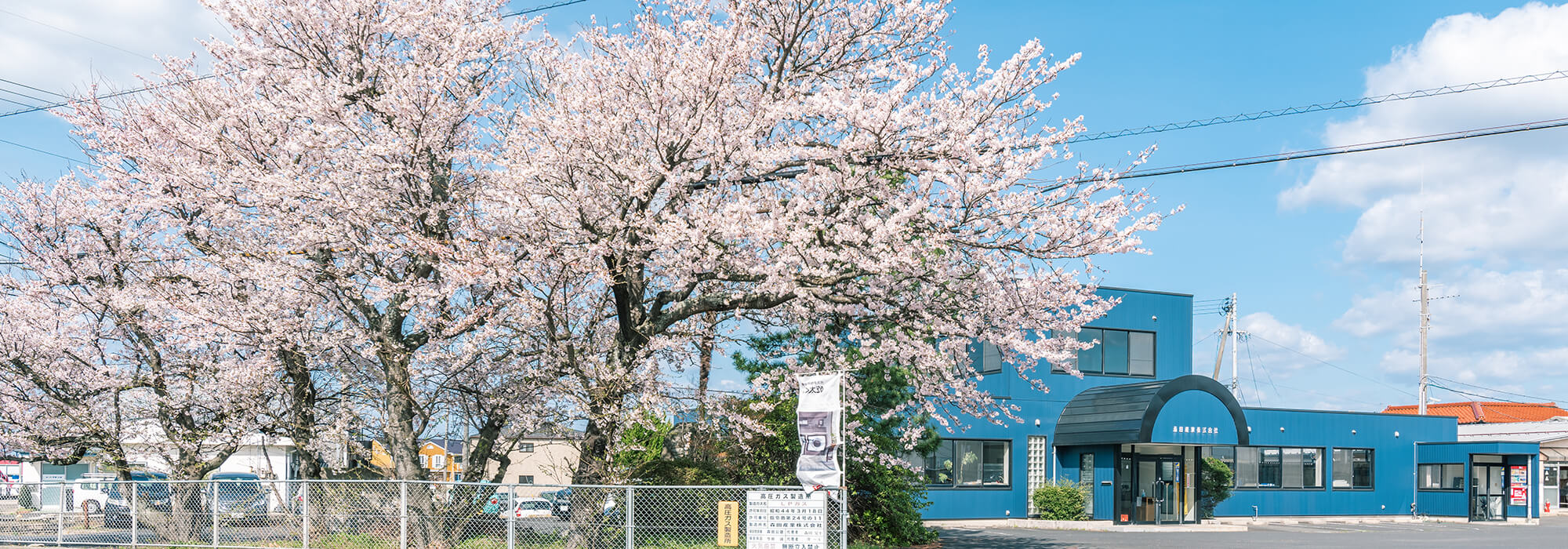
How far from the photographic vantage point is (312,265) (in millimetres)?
15547

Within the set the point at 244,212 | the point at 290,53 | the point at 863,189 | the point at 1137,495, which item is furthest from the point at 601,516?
the point at 1137,495

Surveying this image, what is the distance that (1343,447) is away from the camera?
35500 millimetres

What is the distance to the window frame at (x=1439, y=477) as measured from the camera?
36.7 m

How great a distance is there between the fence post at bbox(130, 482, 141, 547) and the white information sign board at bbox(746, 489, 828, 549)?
1029 centimetres

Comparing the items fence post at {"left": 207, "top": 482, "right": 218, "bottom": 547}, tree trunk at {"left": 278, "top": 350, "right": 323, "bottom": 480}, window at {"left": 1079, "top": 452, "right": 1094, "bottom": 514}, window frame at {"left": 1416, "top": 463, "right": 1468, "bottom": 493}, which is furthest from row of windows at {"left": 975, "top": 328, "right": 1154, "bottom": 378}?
fence post at {"left": 207, "top": 482, "right": 218, "bottom": 547}

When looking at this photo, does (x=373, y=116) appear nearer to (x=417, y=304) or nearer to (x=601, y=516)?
(x=417, y=304)

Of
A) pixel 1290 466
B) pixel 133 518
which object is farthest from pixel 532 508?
pixel 1290 466

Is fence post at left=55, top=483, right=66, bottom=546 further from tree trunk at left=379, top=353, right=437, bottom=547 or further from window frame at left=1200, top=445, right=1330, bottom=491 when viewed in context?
window frame at left=1200, top=445, right=1330, bottom=491

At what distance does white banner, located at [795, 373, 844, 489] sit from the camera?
1198cm

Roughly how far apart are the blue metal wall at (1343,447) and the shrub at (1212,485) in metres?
1.62

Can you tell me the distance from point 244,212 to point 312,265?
1.69 m

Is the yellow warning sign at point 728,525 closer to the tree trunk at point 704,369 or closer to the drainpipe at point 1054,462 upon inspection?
the tree trunk at point 704,369

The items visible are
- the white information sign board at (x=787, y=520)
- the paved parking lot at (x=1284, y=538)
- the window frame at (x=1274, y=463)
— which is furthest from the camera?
the window frame at (x=1274, y=463)

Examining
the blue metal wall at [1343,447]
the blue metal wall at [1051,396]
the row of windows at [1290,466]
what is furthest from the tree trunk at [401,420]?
the blue metal wall at [1343,447]
